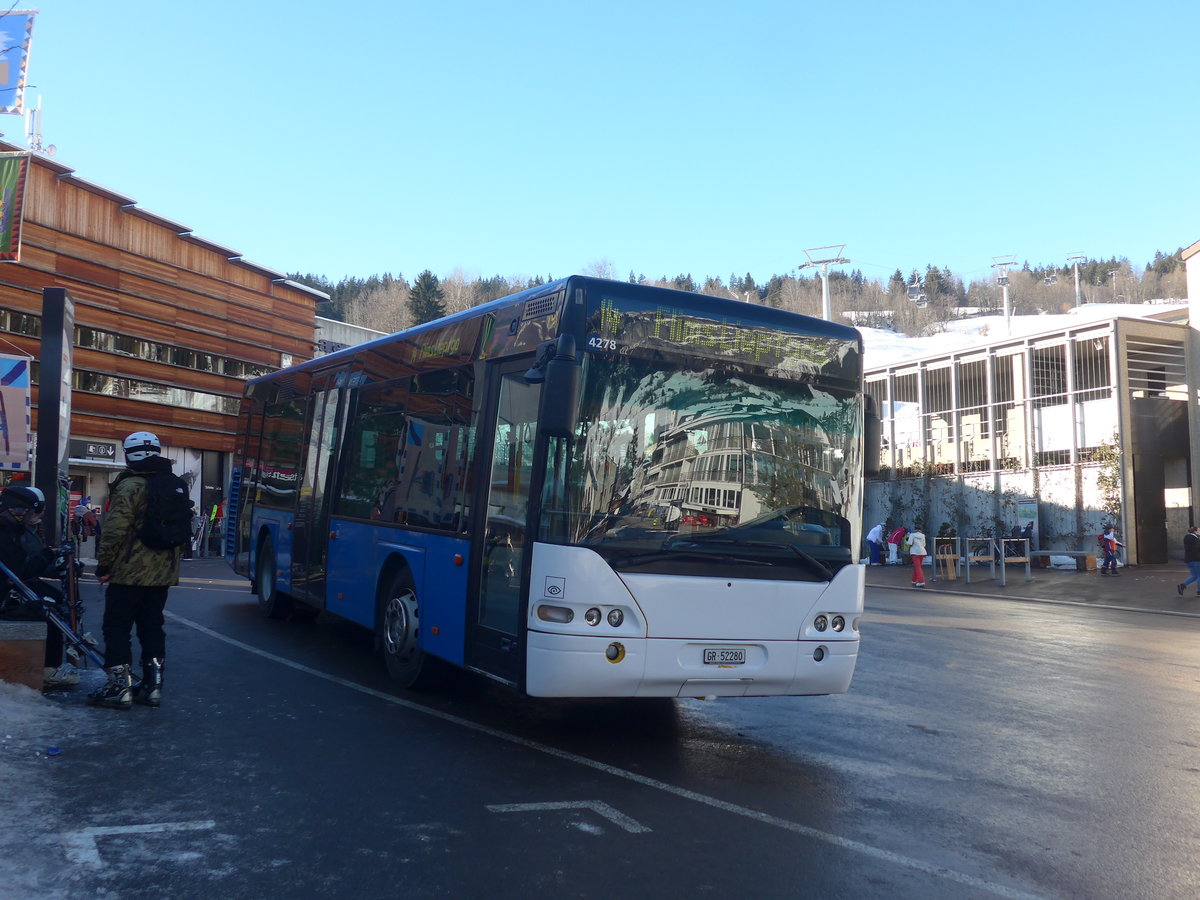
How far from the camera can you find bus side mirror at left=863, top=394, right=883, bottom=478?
25.1 feet

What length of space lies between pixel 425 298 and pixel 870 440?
7390 centimetres

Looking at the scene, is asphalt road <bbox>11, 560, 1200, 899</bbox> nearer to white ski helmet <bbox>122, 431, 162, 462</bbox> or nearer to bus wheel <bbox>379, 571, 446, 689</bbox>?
bus wheel <bbox>379, 571, 446, 689</bbox>

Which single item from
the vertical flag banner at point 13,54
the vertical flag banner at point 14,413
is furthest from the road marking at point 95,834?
the vertical flag banner at point 13,54

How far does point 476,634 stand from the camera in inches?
290

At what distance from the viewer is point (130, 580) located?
24.4ft

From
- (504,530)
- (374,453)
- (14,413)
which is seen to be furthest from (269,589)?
(504,530)

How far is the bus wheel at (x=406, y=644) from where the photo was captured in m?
8.48

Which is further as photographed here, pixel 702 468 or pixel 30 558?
pixel 30 558

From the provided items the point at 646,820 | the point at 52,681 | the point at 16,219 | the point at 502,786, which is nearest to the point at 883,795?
the point at 646,820

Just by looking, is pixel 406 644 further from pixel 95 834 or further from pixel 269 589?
pixel 269 589

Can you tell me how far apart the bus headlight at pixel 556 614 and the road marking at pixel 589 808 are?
1.19 m

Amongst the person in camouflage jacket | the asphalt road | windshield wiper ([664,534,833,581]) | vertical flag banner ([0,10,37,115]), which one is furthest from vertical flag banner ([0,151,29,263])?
windshield wiper ([664,534,833,581])

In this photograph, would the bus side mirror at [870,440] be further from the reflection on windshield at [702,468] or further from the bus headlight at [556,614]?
the bus headlight at [556,614]

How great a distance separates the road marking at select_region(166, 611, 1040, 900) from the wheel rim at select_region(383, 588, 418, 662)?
354 mm
